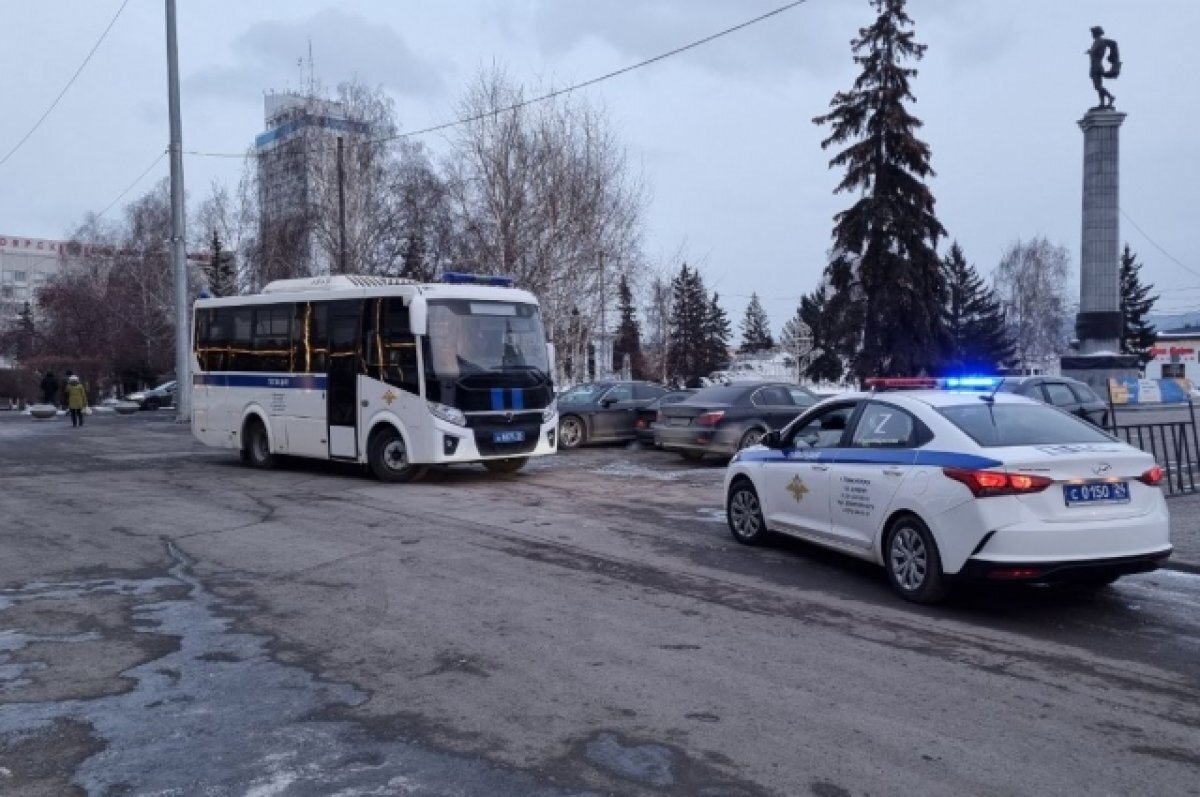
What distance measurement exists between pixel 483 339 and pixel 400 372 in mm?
1361

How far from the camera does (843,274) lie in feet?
109

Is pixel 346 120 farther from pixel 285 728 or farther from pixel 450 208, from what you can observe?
pixel 285 728

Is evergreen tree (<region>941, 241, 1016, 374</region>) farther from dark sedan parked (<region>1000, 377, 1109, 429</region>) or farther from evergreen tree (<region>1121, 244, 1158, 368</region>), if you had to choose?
dark sedan parked (<region>1000, 377, 1109, 429</region>)

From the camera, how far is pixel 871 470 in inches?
320

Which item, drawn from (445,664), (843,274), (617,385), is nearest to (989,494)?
(445,664)

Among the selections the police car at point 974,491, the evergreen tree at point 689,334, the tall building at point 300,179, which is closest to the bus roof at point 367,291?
the police car at point 974,491

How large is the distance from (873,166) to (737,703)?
29.7 meters

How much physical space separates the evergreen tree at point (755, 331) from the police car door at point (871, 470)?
9250cm

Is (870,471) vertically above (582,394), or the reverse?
(582,394)

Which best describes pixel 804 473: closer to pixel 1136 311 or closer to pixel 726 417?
pixel 726 417

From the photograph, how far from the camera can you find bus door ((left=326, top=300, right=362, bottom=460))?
16.0 m

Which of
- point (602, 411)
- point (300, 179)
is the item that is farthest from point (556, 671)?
point (300, 179)

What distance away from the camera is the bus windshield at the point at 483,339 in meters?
15.0

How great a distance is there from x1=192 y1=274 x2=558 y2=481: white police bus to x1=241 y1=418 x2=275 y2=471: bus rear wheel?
0.49 feet
